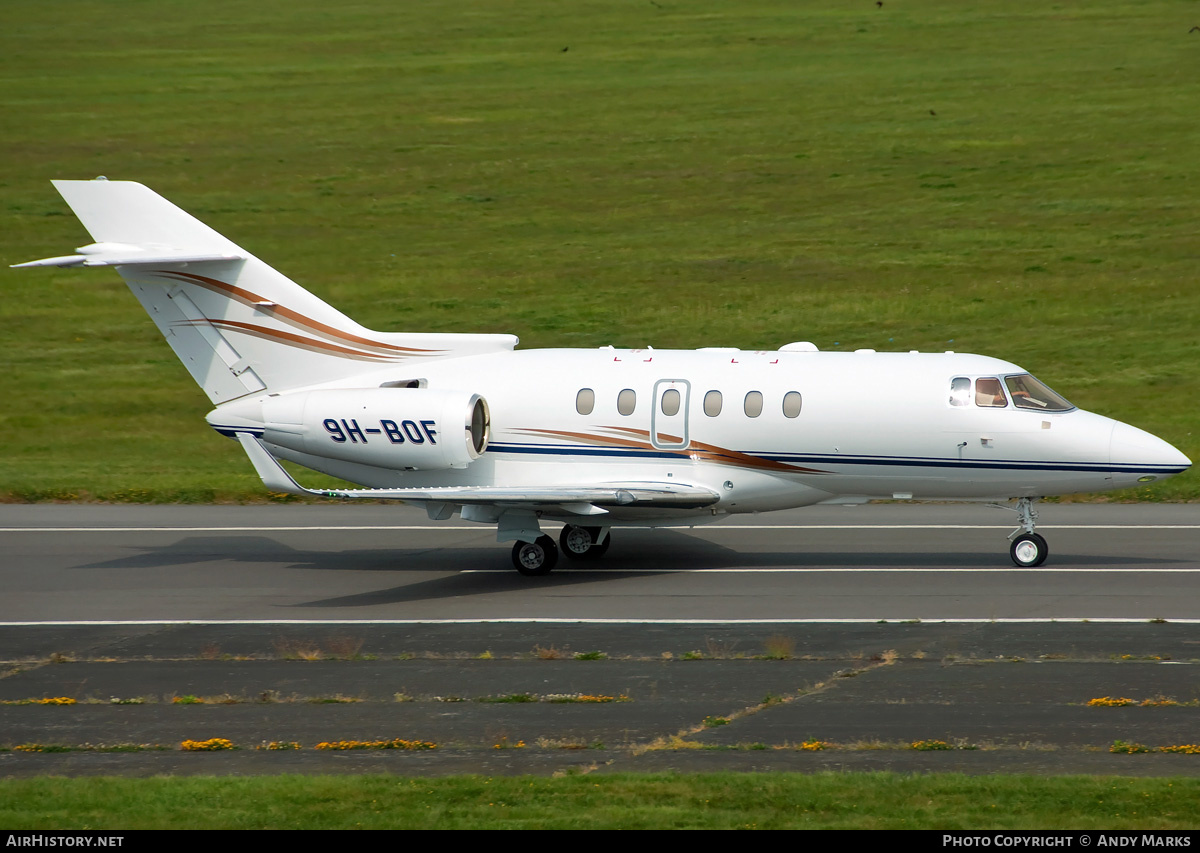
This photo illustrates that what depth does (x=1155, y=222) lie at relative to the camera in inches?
1705

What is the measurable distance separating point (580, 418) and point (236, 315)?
5537 millimetres

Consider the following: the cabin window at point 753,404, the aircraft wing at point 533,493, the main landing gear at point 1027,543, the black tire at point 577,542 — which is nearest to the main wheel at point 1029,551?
the main landing gear at point 1027,543

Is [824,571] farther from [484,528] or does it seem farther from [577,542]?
[484,528]

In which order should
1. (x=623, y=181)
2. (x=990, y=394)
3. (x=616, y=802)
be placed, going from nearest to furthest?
1. (x=616, y=802)
2. (x=990, y=394)
3. (x=623, y=181)

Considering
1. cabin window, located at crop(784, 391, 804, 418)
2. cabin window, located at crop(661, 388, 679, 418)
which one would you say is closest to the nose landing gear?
cabin window, located at crop(784, 391, 804, 418)

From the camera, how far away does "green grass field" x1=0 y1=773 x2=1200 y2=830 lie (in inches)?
387

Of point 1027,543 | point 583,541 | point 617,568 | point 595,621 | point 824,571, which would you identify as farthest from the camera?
point 583,541

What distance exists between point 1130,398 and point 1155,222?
12.6 metres

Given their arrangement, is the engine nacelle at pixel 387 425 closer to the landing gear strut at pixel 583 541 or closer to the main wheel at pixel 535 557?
the main wheel at pixel 535 557

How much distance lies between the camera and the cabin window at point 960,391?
62.8 feet

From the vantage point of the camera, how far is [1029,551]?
19484 millimetres

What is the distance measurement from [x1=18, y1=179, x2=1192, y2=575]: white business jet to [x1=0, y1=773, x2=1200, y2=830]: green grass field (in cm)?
777

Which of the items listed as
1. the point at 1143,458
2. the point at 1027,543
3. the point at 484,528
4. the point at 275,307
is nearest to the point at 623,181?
the point at 484,528
